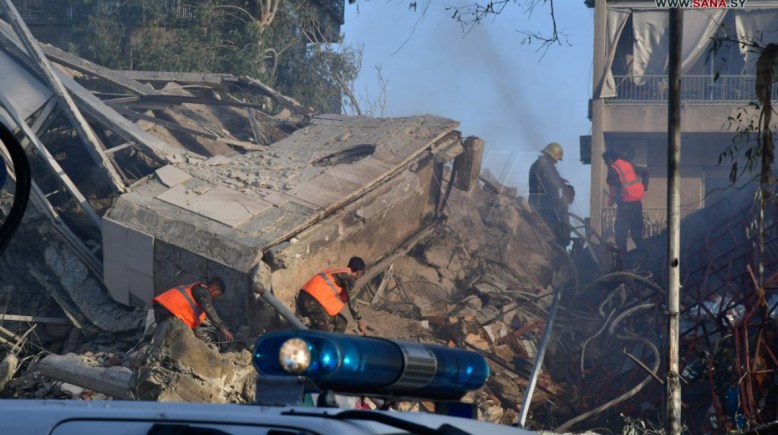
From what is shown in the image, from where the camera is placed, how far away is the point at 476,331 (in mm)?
11750

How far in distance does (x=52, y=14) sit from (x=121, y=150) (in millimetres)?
13744

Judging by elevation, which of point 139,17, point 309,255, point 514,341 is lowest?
point 514,341

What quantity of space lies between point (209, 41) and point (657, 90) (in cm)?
978

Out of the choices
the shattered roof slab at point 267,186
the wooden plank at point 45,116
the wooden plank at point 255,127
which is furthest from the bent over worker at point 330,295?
the wooden plank at point 255,127

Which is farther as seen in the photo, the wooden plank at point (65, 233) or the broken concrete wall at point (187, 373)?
the wooden plank at point (65, 233)

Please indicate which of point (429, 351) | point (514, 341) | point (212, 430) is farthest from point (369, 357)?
point (514, 341)

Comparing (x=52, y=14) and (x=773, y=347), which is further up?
(x=52, y=14)

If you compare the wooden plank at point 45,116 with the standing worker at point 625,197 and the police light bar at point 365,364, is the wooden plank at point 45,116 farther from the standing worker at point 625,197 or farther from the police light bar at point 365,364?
the police light bar at point 365,364

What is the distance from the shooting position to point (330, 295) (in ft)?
33.8

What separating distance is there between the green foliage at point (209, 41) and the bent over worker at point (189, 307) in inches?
548

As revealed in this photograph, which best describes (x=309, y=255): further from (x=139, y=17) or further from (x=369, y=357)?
(x=139, y=17)

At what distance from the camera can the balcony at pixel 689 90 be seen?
70.6ft

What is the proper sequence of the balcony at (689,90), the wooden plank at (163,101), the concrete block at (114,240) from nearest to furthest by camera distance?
1. the concrete block at (114,240)
2. the wooden plank at (163,101)
3. the balcony at (689,90)

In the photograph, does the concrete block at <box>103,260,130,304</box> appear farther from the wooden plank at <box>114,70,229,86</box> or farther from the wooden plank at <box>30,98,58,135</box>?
the wooden plank at <box>114,70,229,86</box>
